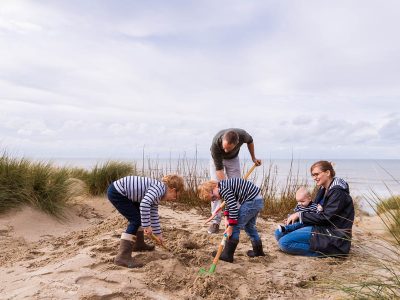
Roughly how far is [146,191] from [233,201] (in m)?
0.86


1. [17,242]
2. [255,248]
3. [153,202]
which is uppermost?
[153,202]

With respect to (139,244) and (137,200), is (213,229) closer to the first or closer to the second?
(139,244)

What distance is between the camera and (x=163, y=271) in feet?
12.8

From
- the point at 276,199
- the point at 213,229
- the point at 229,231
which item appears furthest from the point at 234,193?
the point at 276,199

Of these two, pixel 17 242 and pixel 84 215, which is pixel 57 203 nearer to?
pixel 84 215

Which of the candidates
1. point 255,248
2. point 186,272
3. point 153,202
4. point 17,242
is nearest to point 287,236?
point 255,248

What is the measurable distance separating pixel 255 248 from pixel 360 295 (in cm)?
182

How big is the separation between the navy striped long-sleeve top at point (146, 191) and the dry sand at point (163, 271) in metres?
0.44

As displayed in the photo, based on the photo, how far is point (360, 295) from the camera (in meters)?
2.95

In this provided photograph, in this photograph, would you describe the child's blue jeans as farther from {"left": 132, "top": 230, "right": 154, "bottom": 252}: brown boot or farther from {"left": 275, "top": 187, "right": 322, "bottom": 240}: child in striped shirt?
{"left": 132, "top": 230, "right": 154, "bottom": 252}: brown boot

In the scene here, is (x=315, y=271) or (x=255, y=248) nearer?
(x=315, y=271)

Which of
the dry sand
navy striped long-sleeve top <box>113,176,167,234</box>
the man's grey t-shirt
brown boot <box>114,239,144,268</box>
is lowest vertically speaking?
the dry sand

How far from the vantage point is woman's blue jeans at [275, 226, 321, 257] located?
481cm

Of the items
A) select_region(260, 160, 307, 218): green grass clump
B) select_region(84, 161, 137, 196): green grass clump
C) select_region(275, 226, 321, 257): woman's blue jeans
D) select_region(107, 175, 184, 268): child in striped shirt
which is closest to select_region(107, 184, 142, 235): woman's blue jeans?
select_region(107, 175, 184, 268): child in striped shirt
